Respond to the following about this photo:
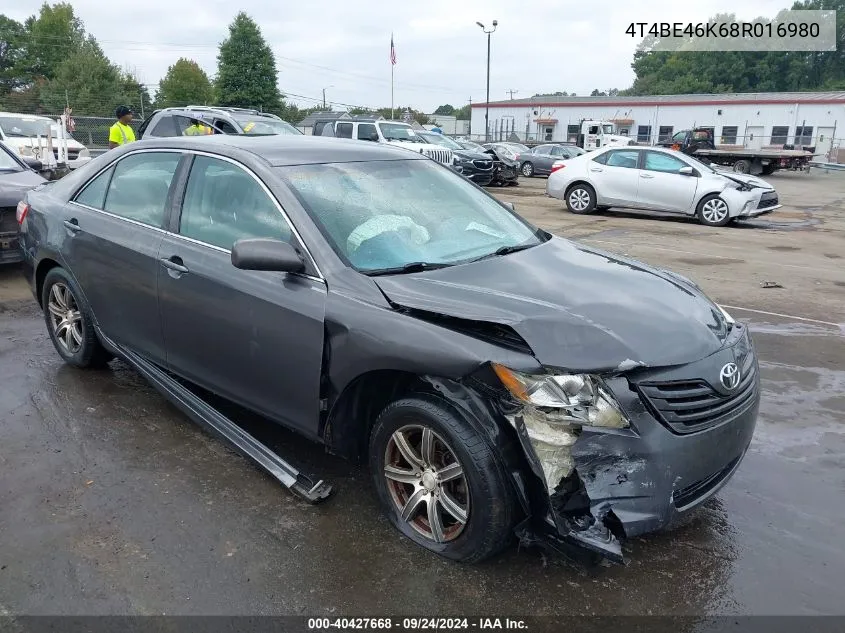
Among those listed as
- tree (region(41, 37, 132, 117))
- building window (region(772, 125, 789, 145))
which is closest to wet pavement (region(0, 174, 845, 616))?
tree (region(41, 37, 132, 117))

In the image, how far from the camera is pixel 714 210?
46.8 ft

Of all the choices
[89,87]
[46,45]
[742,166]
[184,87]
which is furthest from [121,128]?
[46,45]

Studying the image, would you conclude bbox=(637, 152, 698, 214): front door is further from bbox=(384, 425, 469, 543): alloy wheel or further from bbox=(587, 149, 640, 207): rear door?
bbox=(384, 425, 469, 543): alloy wheel

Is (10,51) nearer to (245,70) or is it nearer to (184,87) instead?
(184,87)

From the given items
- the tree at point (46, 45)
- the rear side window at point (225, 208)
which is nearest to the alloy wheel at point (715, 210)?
the rear side window at point (225, 208)

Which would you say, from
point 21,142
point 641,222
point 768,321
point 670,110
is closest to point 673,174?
point 641,222

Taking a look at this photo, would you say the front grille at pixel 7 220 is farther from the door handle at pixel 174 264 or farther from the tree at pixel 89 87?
the tree at pixel 89 87

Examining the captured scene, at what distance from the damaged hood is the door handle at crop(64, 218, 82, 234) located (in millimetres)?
2529

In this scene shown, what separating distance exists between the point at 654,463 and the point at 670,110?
198ft

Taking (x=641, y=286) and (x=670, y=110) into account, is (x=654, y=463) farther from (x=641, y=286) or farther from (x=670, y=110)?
Answer: (x=670, y=110)

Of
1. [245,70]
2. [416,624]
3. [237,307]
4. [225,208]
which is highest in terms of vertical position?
[245,70]

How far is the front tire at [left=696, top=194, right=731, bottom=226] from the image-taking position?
14.2m

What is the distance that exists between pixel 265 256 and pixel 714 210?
13.1 metres

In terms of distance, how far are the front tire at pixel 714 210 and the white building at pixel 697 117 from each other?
37776 millimetres
